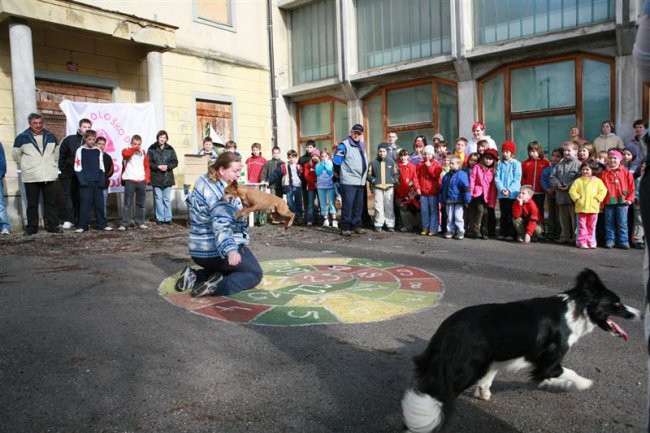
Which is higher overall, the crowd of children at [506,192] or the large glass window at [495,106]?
the large glass window at [495,106]

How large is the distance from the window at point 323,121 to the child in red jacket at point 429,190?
7.06 m

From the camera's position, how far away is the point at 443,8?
14766 mm

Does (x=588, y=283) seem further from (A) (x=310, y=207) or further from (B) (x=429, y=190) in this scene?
(A) (x=310, y=207)

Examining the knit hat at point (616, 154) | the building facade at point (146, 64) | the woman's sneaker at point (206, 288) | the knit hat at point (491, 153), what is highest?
the building facade at point (146, 64)

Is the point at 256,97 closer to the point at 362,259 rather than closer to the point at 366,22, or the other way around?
the point at 366,22

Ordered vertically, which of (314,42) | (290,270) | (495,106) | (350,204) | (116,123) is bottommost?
(290,270)

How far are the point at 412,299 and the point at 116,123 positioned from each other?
1010 centimetres

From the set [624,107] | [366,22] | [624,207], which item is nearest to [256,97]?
[366,22]

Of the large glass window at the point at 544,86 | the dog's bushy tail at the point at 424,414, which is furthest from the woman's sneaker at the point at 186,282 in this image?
the large glass window at the point at 544,86

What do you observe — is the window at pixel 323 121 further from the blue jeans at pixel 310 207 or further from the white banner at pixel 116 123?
the white banner at pixel 116 123

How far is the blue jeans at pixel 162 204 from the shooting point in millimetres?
12805

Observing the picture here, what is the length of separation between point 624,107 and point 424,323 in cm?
979

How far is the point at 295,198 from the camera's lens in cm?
1369

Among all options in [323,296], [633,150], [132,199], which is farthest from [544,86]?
[132,199]
